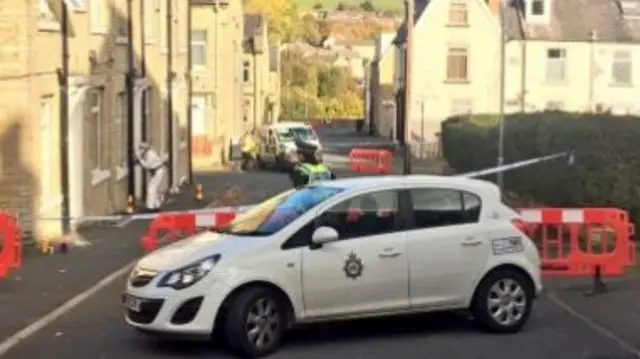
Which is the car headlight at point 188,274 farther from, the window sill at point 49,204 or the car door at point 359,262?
the window sill at point 49,204

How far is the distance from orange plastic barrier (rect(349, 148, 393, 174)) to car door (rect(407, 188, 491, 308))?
3934 cm

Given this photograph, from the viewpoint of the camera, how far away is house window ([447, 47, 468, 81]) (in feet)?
212

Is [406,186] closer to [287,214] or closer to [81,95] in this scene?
[287,214]

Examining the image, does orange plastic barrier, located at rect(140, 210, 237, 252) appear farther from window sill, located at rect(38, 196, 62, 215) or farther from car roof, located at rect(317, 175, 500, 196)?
car roof, located at rect(317, 175, 500, 196)

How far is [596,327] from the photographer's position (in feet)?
40.7

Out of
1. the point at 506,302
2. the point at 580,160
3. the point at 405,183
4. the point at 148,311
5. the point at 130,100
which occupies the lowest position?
the point at 506,302

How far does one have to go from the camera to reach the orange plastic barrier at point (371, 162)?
52.3m

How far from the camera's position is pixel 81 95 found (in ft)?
76.0

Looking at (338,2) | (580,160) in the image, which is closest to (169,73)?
(580,160)

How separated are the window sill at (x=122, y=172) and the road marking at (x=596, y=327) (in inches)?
579

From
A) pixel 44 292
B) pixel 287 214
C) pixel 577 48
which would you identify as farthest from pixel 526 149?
pixel 577 48

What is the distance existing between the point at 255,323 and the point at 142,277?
3.56ft

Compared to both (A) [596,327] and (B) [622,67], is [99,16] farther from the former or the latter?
(B) [622,67]

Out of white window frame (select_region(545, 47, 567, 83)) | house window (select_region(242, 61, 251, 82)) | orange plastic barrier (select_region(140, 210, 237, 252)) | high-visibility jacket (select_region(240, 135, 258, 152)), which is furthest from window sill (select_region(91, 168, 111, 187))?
house window (select_region(242, 61, 251, 82))
